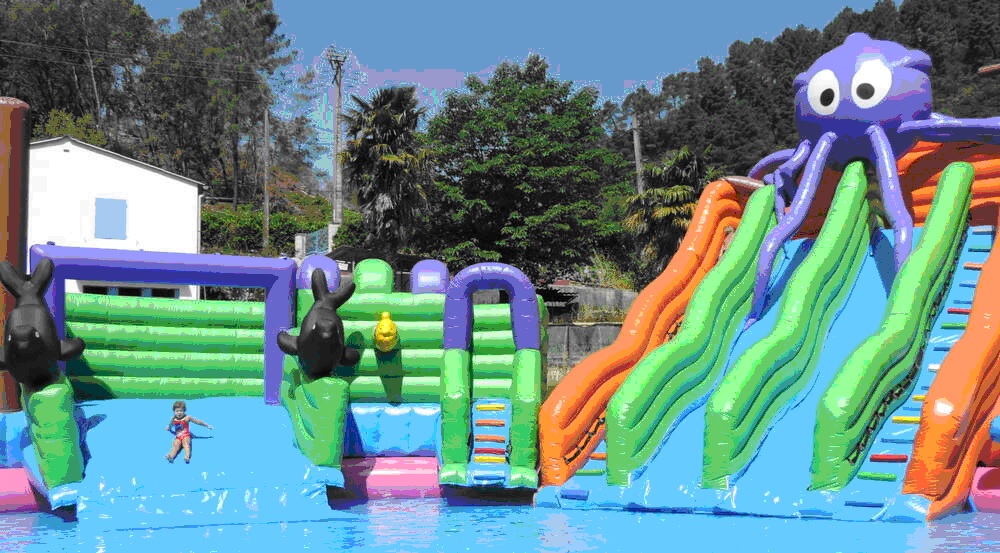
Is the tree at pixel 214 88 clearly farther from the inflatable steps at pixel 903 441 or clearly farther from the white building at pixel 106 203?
the inflatable steps at pixel 903 441

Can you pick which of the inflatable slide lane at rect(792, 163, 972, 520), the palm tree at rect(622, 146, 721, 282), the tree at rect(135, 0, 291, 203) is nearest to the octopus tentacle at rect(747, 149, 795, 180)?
the inflatable slide lane at rect(792, 163, 972, 520)

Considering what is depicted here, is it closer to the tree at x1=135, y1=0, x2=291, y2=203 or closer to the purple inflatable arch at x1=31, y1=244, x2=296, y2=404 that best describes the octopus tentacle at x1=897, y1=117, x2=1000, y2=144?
the purple inflatable arch at x1=31, y1=244, x2=296, y2=404

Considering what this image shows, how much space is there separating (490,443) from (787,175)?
4.35 m

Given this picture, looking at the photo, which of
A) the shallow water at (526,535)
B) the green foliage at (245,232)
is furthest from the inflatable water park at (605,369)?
the green foliage at (245,232)

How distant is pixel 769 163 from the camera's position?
1171 cm

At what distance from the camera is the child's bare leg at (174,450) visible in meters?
8.21

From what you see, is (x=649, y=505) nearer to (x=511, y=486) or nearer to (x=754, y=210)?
(x=511, y=486)

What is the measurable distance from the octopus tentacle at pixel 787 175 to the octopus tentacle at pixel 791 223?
251 mm

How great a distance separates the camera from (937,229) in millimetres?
9164

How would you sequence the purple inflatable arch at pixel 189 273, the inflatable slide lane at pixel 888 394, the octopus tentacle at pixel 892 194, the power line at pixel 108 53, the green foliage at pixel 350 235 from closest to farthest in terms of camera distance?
the inflatable slide lane at pixel 888 394
the purple inflatable arch at pixel 189 273
the octopus tentacle at pixel 892 194
the green foliage at pixel 350 235
the power line at pixel 108 53

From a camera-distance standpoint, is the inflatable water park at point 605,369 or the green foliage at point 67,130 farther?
the green foliage at point 67,130

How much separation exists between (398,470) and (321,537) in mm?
1987

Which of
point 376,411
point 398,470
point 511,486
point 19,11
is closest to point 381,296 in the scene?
point 376,411

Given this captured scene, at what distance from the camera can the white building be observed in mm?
19797
